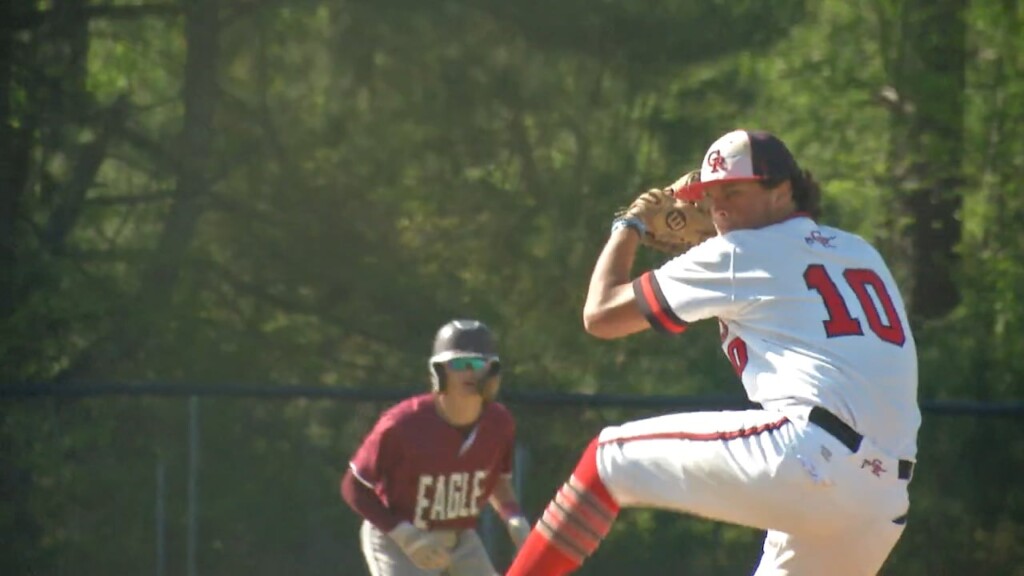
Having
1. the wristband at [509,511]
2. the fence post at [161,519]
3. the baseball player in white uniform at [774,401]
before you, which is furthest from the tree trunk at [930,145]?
the baseball player in white uniform at [774,401]

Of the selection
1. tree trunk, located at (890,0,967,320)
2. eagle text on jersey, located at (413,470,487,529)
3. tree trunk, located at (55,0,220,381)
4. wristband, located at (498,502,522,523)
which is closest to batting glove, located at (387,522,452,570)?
eagle text on jersey, located at (413,470,487,529)

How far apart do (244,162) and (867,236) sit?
4072mm

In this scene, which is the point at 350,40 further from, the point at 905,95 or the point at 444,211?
the point at 905,95

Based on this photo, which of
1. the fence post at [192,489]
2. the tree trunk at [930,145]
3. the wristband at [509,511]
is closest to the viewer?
the wristband at [509,511]

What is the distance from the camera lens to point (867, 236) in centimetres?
1144

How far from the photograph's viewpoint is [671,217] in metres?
4.77

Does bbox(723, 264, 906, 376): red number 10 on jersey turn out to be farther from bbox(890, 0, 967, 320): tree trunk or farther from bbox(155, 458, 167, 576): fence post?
bbox(890, 0, 967, 320): tree trunk

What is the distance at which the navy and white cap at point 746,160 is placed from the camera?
448 centimetres

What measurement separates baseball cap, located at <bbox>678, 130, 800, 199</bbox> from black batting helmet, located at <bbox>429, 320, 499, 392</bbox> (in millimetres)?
2231

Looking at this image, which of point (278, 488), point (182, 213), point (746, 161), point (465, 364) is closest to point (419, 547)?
point (465, 364)

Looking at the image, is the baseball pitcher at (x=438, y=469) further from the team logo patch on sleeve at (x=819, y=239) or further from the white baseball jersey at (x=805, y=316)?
the team logo patch on sleeve at (x=819, y=239)

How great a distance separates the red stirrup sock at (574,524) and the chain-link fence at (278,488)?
16.9 ft

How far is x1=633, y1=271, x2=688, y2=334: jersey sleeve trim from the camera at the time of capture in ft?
14.7

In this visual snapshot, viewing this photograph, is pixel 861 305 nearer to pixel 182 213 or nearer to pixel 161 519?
pixel 161 519
